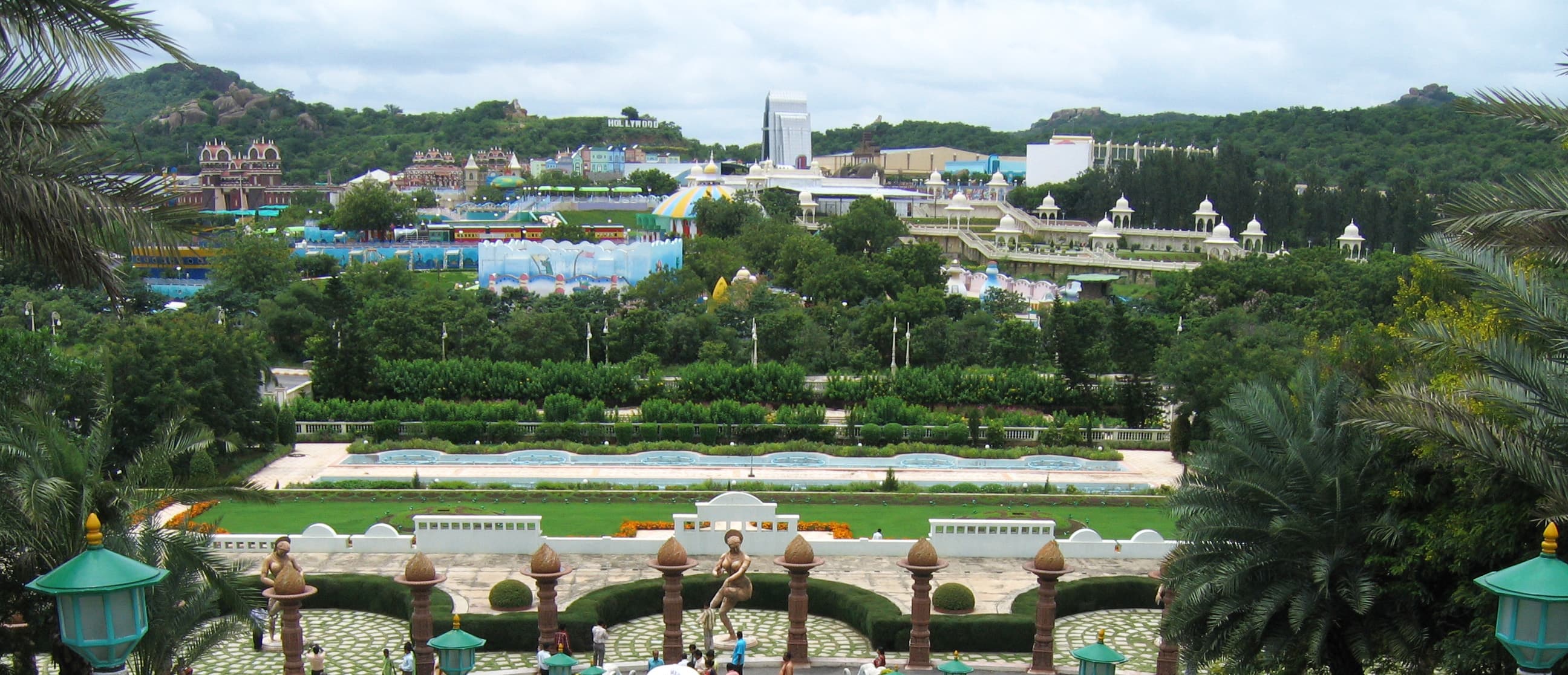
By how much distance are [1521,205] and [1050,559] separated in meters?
9.53

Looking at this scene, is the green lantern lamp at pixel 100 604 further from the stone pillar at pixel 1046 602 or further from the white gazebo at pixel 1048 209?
the white gazebo at pixel 1048 209

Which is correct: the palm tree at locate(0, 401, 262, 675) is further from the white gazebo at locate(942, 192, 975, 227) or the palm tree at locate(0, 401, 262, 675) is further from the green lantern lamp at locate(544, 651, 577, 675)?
the white gazebo at locate(942, 192, 975, 227)

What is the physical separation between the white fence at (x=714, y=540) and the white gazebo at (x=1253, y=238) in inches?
2017

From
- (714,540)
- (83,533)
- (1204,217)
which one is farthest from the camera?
(1204,217)

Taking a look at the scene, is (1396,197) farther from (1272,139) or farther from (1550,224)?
(1550,224)

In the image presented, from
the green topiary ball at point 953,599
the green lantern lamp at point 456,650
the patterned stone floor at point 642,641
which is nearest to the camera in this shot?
the green lantern lamp at point 456,650

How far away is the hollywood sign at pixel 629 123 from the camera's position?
16550 centimetres

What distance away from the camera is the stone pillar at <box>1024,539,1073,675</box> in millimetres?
17984

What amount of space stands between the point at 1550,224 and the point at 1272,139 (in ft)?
376

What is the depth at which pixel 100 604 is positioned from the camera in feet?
25.7

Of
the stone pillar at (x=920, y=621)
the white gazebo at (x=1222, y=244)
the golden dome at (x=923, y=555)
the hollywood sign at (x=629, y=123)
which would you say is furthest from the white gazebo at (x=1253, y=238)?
the hollywood sign at (x=629, y=123)

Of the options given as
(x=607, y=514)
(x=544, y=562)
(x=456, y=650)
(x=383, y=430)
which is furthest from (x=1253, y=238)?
(x=456, y=650)

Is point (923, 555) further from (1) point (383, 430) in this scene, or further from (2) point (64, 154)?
(1) point (383, 430)

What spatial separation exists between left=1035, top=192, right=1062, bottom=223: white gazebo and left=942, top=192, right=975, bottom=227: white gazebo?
4.68m
